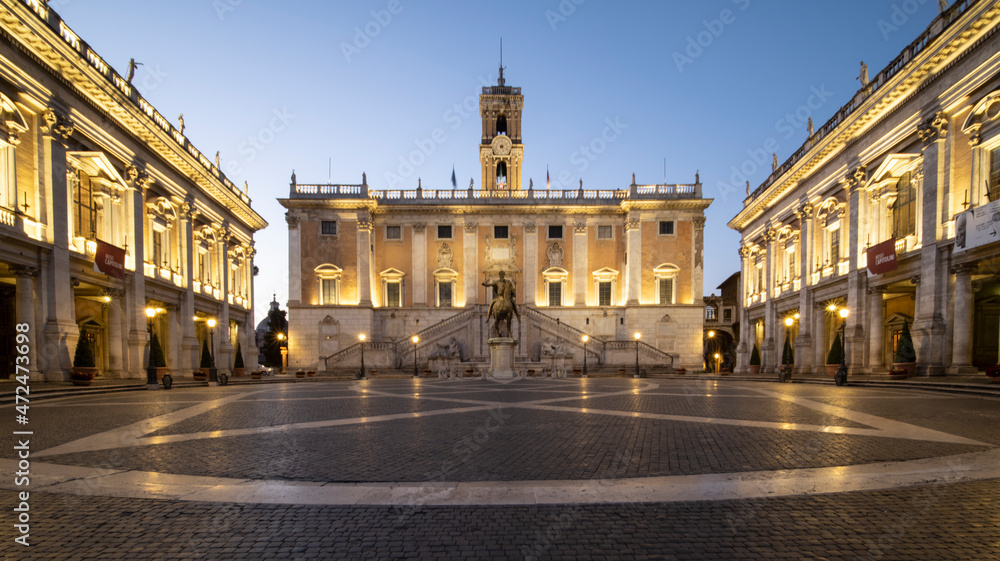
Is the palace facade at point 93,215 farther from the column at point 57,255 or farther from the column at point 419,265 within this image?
the column at point 419,265

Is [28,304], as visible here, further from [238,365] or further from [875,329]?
[875,329]

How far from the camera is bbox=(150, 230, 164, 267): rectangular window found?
3108cm

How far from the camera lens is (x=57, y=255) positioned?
21.2 metres

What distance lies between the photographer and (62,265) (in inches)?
842

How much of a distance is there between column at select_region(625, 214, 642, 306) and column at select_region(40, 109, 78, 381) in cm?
4063

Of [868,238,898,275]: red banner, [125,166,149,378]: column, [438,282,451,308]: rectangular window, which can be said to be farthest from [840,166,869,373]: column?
[125,166,149,378]: column

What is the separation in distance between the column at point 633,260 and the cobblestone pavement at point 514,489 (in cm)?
3707

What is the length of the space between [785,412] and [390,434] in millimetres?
9721

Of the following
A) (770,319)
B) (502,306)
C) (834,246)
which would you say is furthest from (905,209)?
(502,306)

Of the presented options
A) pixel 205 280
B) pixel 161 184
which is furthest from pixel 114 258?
pixel 205 280

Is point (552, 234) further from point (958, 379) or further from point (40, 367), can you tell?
point (40, 367)

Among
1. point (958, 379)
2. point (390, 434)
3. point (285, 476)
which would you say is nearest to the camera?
point (285, 476)

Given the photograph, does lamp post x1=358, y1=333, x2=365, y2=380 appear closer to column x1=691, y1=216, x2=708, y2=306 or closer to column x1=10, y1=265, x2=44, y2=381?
column x1=10, y1=265, x2=44, y2=381

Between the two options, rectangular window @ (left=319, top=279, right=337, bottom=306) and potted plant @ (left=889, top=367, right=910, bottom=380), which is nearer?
potted plant @ (left=889, top=367, right=910, bottom=380)
